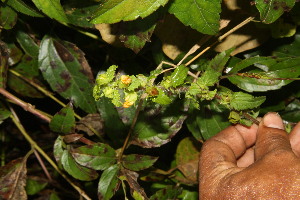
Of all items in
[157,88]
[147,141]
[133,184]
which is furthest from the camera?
[147,141]

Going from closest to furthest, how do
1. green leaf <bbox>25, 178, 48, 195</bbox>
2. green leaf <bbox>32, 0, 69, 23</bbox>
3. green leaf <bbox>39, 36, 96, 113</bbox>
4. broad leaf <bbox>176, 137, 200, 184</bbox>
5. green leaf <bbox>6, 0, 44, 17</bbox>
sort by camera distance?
1. green leaf <bbox>32, 0, 69, 23</bbox>
2. green leaf <bbox>6, 0, 44, 17</bbox>
3. green leaf <bbox>39, 36, 96, 113</bbox>
4. broad leaf <bbox>176, 137, 200, 184</bbox>
5. green leaf <bbox>25, 178, 48, 195</bbox>

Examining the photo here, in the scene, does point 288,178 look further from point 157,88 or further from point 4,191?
point 4,191

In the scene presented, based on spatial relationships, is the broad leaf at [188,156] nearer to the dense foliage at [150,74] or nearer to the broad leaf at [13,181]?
the dense foliage at [150,74]

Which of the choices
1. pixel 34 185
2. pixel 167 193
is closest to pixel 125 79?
pixel 167 193

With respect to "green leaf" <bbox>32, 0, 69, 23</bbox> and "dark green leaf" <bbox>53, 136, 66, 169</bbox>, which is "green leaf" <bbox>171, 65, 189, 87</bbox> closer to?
"green leaf" <bbox>32, 0, 69, 23</bbox>

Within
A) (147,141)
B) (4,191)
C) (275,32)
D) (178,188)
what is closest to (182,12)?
(275,32)

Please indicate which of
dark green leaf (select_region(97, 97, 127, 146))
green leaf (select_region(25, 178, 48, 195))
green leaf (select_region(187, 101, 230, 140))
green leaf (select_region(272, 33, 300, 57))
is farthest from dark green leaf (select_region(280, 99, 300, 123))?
green leaf (select_region(25, 178, 48, 195))

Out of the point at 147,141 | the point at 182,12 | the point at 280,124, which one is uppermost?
the point at 182,12
